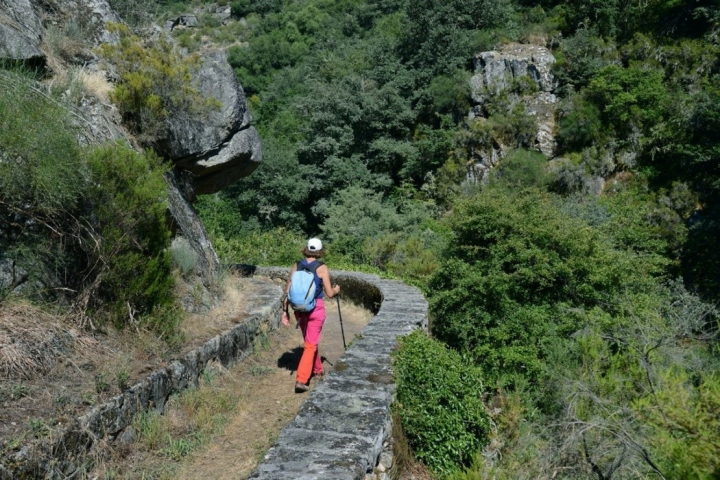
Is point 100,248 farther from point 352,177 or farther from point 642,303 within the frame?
point 352,177

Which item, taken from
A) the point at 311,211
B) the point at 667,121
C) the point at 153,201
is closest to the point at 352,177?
the point at 311,211

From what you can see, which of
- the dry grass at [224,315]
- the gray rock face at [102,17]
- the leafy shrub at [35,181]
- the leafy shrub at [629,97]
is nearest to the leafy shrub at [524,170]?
the leafy shrub at [629,97]

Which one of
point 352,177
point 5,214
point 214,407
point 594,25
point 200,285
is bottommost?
point 352,177

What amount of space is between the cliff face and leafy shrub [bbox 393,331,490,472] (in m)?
3.86

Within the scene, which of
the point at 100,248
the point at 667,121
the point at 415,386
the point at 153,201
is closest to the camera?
the point at 415,386

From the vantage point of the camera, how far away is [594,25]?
2359 centimetres

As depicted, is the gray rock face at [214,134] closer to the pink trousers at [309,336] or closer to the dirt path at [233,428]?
the dirt path at [233,428]

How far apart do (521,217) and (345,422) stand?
5.17 meters

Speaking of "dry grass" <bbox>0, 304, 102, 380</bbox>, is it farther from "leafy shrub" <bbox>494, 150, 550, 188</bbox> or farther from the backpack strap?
"leafy shrub" <bbox>494, 150, 550, 188</bbox>

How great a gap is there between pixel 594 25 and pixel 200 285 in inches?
924

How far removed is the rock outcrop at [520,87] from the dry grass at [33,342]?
19.3 meters

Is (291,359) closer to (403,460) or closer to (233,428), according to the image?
(233,428)

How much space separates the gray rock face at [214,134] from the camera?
7781mm

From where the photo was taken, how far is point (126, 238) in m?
5.00
